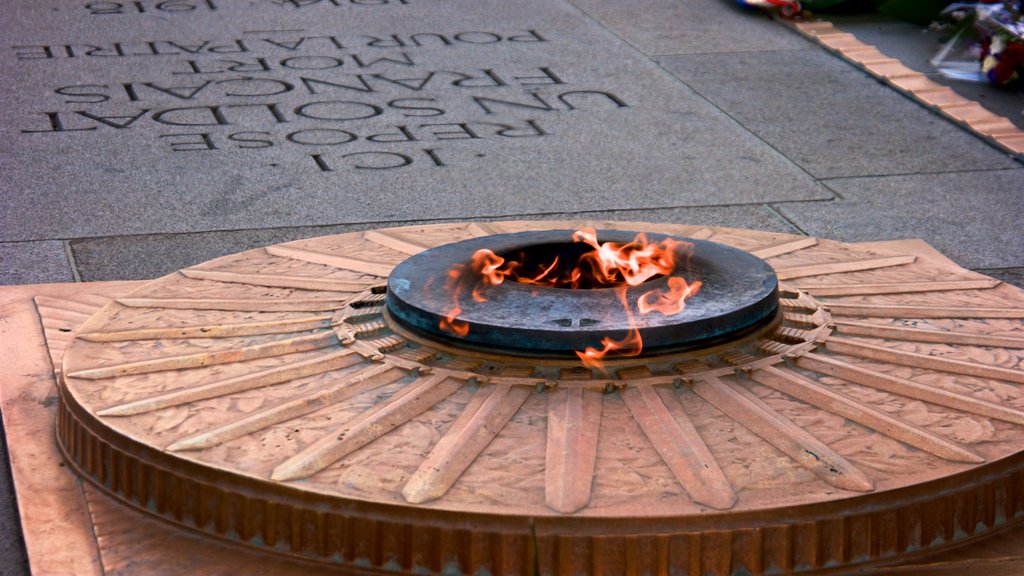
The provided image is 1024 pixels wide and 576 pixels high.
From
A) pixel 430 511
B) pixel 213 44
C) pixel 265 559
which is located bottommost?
pixel 213 44

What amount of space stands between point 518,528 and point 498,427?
1.21 feet

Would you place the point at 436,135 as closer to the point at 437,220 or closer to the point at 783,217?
the point at 437,220

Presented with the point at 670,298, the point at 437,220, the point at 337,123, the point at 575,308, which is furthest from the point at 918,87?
the point at 575,308

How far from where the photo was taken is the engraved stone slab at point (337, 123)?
5.71m

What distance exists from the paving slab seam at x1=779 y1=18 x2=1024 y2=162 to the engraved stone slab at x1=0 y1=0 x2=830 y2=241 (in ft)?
3.78

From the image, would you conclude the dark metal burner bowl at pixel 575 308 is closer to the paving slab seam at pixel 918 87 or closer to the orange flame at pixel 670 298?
the orange flame at pixel 670 298

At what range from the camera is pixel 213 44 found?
8391mm

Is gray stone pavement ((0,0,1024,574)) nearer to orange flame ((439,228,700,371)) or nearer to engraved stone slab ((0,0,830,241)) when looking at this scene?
engraved stone slab ((0,0,830,241))

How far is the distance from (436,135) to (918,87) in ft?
9.21

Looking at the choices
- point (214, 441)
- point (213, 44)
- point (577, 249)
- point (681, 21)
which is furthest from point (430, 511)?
point (681, 21)

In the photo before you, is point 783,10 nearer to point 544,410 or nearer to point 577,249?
point 577,249

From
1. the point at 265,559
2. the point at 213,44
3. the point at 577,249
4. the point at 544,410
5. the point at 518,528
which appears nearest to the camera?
the point at 518,528

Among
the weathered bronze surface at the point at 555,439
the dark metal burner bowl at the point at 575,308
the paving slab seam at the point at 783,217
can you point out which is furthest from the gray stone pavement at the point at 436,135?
the dark metal burner bowl at the point at 575,308

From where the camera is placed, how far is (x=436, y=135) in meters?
6.68
